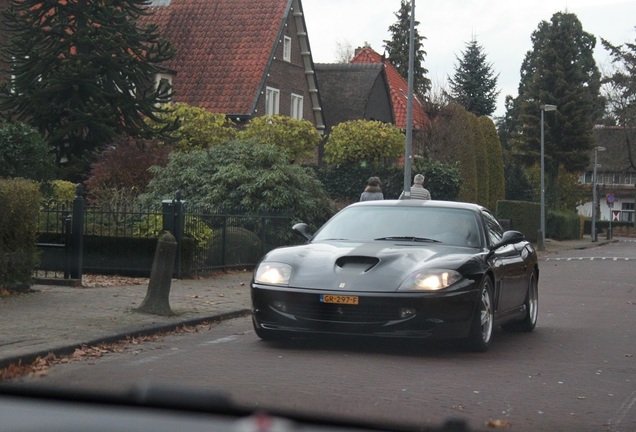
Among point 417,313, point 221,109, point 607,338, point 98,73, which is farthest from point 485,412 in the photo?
point 221,109

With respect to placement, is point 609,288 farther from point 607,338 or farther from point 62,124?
point 62,124

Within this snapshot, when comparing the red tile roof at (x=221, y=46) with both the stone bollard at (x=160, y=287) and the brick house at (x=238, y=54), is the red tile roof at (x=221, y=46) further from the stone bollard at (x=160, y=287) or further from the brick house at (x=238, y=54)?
the stone bollard at (x=160, y=287)

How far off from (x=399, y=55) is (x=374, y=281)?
85777 millimetres

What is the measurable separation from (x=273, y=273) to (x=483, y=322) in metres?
1.97

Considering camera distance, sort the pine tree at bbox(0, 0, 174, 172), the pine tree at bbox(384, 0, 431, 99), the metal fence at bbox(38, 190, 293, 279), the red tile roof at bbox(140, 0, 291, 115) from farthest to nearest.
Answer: the pine tree at bbox(384, 0, 431, 99)
the red tile roof at bbox(140, 0, 291, 115)
the pine tree at bbox(0, 0, 174, 172)
the metal fence at bbox(38, 190, 293, 279)

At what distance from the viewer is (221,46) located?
150 feet

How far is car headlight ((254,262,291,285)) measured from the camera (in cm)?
966

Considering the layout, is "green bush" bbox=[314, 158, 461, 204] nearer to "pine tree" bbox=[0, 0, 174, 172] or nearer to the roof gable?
"pine tree" bbox=[0, 0, 174, 172]

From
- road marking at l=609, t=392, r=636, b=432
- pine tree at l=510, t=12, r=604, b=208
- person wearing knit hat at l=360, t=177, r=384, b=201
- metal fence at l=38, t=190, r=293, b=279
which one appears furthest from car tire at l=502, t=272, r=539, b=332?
pine tree at l=510, t=12, r=604, b=208

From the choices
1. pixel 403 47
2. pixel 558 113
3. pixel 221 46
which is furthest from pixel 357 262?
pixel 403 47

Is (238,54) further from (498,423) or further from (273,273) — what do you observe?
(498,423)

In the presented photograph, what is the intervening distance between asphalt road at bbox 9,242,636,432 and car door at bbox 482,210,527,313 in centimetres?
43

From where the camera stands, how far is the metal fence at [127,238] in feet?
52.0

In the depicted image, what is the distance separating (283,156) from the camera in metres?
25.5
